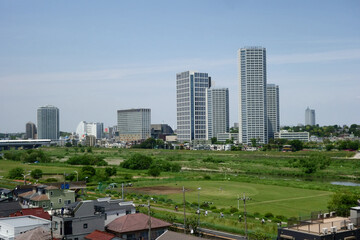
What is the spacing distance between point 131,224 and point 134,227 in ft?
1.59

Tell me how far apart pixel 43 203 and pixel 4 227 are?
13081mm

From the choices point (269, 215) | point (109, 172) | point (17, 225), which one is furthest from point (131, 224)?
point (109, 172)

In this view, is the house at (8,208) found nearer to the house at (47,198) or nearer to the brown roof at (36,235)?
the house at (47,198)

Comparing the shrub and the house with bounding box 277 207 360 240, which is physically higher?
the house with bounding box 277 207 360 240

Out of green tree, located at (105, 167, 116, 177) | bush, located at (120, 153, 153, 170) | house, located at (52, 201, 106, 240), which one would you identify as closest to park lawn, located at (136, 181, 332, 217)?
green tree, located at (105, 167, 116, 177)

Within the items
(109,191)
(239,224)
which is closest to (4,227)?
(239,224)

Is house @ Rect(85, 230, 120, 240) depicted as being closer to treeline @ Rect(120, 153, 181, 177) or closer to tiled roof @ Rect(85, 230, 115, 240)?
tiled roof @ Rect(85, 230, 115, 240)

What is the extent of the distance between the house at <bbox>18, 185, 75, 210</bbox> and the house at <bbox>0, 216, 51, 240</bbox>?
10.8 meters

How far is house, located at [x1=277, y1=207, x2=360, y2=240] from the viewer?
26.5m

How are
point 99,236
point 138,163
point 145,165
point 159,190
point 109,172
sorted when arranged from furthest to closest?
point 145,165 → point 138,163 → point 109,172 → point 159,190 → point 99,236

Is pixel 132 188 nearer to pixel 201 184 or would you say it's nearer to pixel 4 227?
pixel 201 184

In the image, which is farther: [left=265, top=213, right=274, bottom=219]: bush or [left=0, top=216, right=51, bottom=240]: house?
[left=265, top=213, right=274, bottom=219]: bush

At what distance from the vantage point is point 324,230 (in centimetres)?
2622

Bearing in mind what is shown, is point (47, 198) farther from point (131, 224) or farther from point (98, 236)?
point (98, 236)
